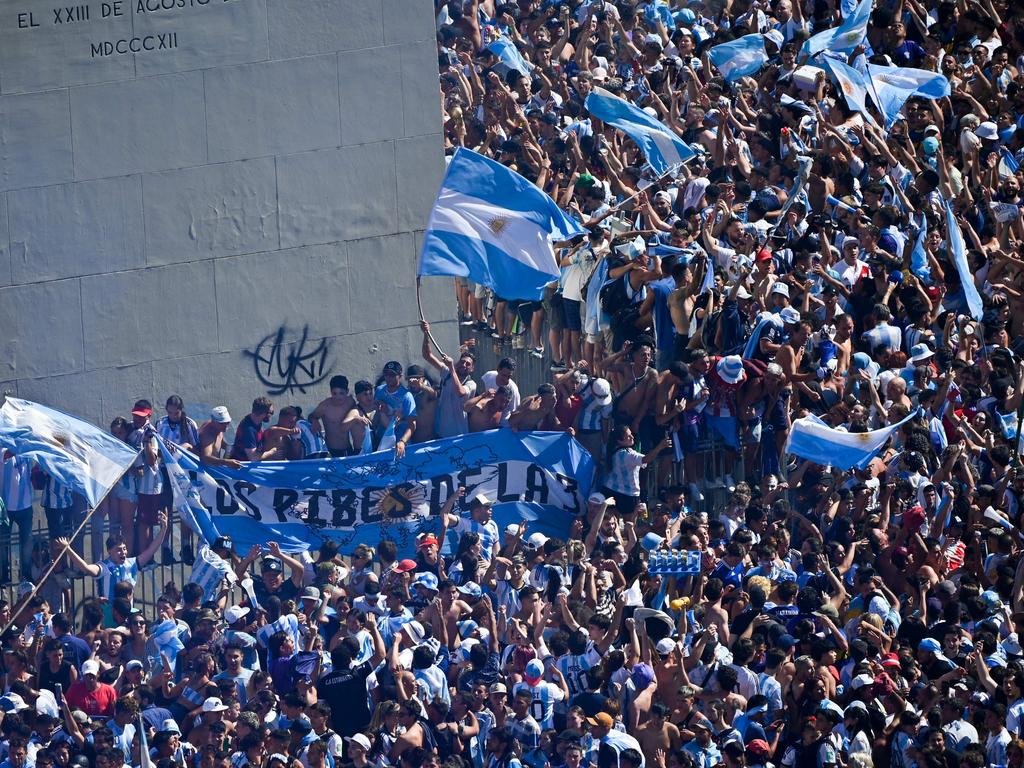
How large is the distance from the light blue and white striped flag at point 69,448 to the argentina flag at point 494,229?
122 inches

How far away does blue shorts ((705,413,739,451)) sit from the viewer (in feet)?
66.6

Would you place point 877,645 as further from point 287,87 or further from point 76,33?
point 76,33

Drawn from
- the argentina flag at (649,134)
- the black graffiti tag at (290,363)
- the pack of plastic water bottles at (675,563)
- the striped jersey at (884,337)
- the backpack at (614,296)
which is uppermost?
the argentina flag at (649,134)

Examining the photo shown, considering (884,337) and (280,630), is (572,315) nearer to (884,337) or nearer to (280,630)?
(884,337)

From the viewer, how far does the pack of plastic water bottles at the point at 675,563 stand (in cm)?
1867

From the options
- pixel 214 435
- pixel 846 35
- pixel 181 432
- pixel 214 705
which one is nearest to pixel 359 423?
pixel 214 435

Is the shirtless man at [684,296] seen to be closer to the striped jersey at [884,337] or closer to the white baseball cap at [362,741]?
the striped jersey at [884,337]

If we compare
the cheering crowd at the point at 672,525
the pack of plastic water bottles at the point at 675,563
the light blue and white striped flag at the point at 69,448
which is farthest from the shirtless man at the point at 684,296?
the light blue and white striped flag at the point at 69,448

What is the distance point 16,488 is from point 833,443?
24.0 ft

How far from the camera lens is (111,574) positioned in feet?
67.5

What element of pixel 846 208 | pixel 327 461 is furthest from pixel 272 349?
pixel 846 208

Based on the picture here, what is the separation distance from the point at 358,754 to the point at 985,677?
4385mm

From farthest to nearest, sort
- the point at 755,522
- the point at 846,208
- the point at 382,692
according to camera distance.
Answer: the point at 846,208 < the point at 755,522 < the point at 382,692

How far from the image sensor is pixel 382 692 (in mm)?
17875
